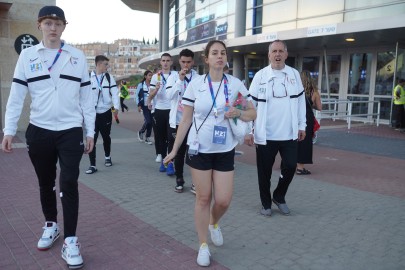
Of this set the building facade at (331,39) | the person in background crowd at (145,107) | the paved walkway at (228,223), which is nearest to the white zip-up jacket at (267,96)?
the paved walkway at (228,223)

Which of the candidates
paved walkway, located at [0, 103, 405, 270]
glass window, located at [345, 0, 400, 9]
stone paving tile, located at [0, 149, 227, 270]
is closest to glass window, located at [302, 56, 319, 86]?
glass window, located at [345, 0, 400, 9]

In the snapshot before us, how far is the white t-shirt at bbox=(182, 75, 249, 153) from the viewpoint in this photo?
11.7 feet

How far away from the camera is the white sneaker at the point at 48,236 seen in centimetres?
377

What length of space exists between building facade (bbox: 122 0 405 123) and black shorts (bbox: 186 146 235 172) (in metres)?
10.1

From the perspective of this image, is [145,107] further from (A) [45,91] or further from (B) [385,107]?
(B) [385,107]

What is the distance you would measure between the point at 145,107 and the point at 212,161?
7802 mm

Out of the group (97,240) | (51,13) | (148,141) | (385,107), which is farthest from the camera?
(385,107)

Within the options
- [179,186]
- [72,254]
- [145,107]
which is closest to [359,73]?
[145,107]

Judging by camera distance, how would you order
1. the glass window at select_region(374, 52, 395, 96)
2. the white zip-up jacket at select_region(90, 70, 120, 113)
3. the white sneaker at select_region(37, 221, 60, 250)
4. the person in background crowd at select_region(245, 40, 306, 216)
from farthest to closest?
the glass window at select_region(374, 52, 395, 96), the white zip-up jacket at select_region(90, 70, 120, 113), the person in background crowd at select_region(245, 40, 306, 216), the white sneaker at select_region(37, 221, 60, 250)

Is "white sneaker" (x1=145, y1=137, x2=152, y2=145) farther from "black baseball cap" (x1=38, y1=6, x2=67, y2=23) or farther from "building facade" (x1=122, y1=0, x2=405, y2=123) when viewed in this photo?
"black baseball cap" (x1=38, y1=6, x2=67, y2=23)

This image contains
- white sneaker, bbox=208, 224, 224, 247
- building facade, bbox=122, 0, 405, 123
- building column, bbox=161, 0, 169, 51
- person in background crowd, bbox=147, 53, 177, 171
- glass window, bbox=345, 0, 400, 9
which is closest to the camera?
white sneaker, bbox=208, 224, 224, 247

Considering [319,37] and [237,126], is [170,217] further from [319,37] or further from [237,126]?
[319,37]

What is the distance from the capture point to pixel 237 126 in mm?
3617

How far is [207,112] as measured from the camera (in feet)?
11.7
